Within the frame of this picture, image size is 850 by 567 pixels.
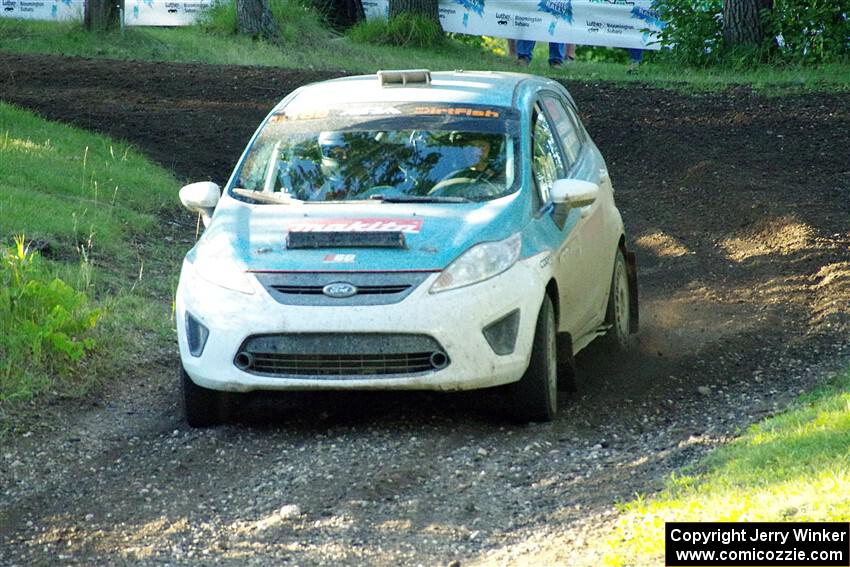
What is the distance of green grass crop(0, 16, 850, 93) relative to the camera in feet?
63.0

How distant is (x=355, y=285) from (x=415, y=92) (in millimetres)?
1870

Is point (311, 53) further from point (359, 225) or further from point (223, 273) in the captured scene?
point (223, 273)

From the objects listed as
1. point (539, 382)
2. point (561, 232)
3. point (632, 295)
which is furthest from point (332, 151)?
point (632, 295)

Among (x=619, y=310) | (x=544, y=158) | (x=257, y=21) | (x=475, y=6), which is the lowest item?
(x=619, y=310)

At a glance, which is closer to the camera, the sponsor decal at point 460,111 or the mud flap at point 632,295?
the sponsor decal at point 460,111

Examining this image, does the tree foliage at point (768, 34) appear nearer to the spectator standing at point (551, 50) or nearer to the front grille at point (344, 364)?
the spectator standing at point (551, 50)

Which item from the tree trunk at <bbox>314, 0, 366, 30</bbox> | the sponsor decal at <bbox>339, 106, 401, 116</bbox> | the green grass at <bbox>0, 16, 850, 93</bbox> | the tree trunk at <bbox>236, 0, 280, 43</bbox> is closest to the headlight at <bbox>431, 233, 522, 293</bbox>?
the sponsor decal at <bbox>339, 106, 401, 116</bbox>

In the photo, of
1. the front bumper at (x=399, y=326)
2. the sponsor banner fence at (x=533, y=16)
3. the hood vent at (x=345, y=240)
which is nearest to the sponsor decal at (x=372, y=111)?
the hood vent at (x=345, y=240)

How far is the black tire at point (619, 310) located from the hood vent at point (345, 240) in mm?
2047

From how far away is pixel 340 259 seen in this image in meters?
7.18

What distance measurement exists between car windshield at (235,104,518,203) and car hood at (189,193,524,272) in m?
0.18

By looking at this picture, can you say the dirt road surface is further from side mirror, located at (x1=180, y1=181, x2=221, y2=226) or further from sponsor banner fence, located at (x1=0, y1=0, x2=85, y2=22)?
sponsor banner fence, located at (x1=0, y1=0, x2=85, y2=22)

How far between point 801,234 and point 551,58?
1304 centimetres

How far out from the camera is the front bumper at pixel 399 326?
23.1 feet
